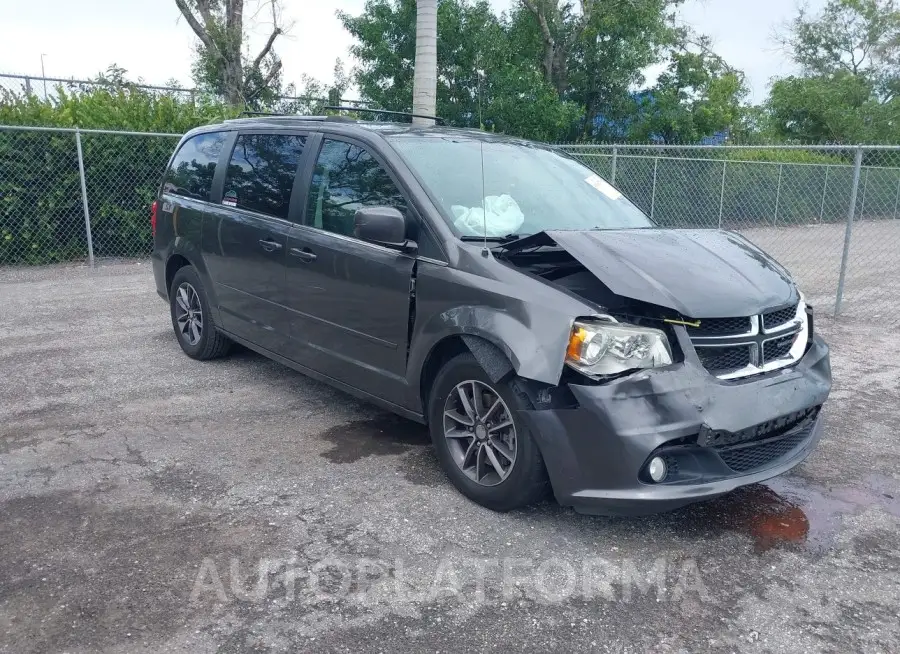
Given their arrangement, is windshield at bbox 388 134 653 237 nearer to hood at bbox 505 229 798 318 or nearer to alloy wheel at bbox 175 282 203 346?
hood at bbox 505 229 798 318

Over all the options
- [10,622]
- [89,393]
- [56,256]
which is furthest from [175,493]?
[56,256]

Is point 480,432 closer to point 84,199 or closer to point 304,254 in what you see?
point 304,254

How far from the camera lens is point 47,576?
311cm

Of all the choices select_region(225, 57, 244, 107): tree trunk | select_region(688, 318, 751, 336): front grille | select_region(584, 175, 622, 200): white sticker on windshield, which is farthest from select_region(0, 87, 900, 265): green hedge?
select_region(688, 318, 751, 336): front grille

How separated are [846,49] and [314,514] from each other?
38064 mm

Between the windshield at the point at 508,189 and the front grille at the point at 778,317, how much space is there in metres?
1.07

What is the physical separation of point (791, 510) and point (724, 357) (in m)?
0.98

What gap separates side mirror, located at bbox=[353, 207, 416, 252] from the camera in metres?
3.83

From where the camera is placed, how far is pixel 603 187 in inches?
194

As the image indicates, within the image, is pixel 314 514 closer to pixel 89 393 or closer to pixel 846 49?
pixel 89 393

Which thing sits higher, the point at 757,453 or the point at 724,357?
the point at 724,357

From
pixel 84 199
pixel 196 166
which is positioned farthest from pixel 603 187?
pixel 84 199

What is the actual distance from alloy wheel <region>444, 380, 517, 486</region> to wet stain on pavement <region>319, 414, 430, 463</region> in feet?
2.36

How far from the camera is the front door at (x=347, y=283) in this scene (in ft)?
13.6
